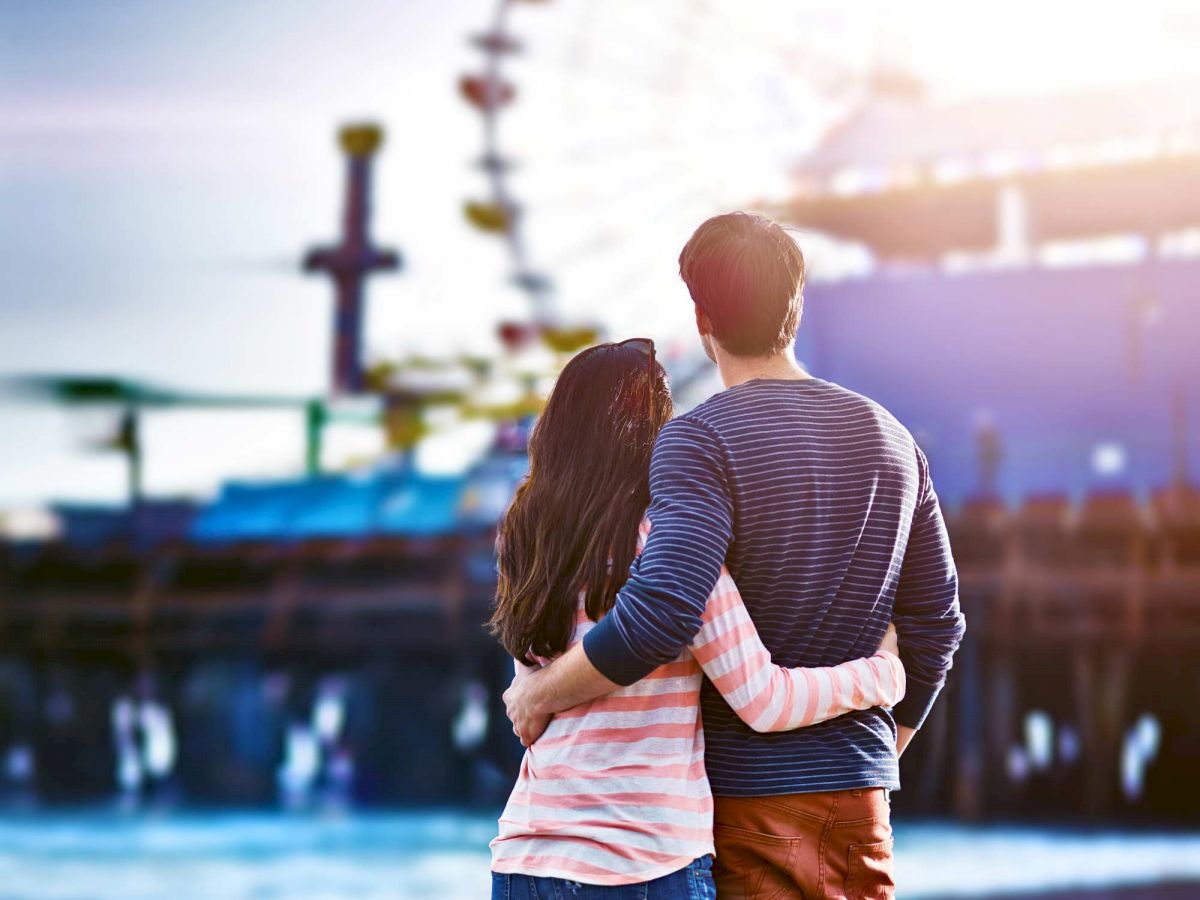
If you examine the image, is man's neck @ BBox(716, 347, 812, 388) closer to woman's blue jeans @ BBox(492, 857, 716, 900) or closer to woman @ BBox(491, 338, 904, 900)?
woman @ BBox(491, 338, 904, 900)

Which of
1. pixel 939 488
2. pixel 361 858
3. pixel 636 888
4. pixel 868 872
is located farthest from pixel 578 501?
pixel 939 488

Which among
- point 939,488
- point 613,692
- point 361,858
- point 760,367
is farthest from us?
point 939,488

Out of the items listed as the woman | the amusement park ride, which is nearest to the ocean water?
the amusement park ride

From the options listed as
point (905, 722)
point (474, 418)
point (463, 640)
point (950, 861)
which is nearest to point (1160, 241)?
point (474, 418)

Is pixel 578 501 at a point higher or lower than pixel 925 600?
higher

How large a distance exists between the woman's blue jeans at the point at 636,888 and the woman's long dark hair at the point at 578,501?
317 millimetres

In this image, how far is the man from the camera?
7.32 feet

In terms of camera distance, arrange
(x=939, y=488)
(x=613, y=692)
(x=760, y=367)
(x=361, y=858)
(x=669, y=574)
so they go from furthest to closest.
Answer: (x=939, y=488) → (x=361, y=858) → (x=760, y=367) → (x=613, y=692) → (x=669, y=574)

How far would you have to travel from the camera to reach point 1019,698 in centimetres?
1830

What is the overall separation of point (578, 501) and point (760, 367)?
0.35 metres

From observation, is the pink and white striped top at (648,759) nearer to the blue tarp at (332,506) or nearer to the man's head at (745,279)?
the man's head at (745,279)

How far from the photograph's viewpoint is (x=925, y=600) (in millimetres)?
2518

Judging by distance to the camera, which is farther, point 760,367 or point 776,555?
point 760,367

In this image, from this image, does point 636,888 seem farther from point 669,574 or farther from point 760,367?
point 760,367
